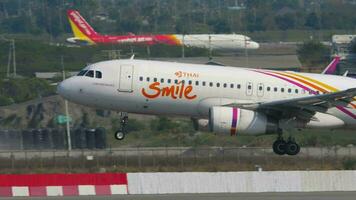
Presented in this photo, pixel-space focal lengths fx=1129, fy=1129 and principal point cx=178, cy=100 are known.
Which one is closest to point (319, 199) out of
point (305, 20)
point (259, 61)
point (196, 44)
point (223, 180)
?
point (223, 180)

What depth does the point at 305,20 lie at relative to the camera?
616 feet

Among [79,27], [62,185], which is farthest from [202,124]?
[79,27]

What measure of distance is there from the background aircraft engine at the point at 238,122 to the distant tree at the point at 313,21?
13043 cm

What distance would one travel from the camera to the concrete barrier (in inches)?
1570

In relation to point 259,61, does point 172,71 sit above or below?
above

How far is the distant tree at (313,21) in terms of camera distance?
177 m

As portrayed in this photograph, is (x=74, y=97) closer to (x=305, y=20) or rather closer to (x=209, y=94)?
(x=209, y=94)

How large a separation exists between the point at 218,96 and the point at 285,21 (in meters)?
141

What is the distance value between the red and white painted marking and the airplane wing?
31.0 feet

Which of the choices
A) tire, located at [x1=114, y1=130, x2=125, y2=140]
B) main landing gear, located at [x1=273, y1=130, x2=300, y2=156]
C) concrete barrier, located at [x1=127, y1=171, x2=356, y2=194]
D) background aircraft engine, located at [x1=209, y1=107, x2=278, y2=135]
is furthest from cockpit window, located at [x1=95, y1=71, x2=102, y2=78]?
concrete barrier, located at [x1=127, y1=171, x2=356, y2=194]

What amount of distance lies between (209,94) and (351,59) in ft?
161

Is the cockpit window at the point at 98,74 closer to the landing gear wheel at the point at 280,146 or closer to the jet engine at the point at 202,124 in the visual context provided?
the jet engine at the point at 202,124

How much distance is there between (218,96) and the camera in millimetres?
47500

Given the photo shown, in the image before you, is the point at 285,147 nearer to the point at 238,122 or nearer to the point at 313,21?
the point at 238,122
